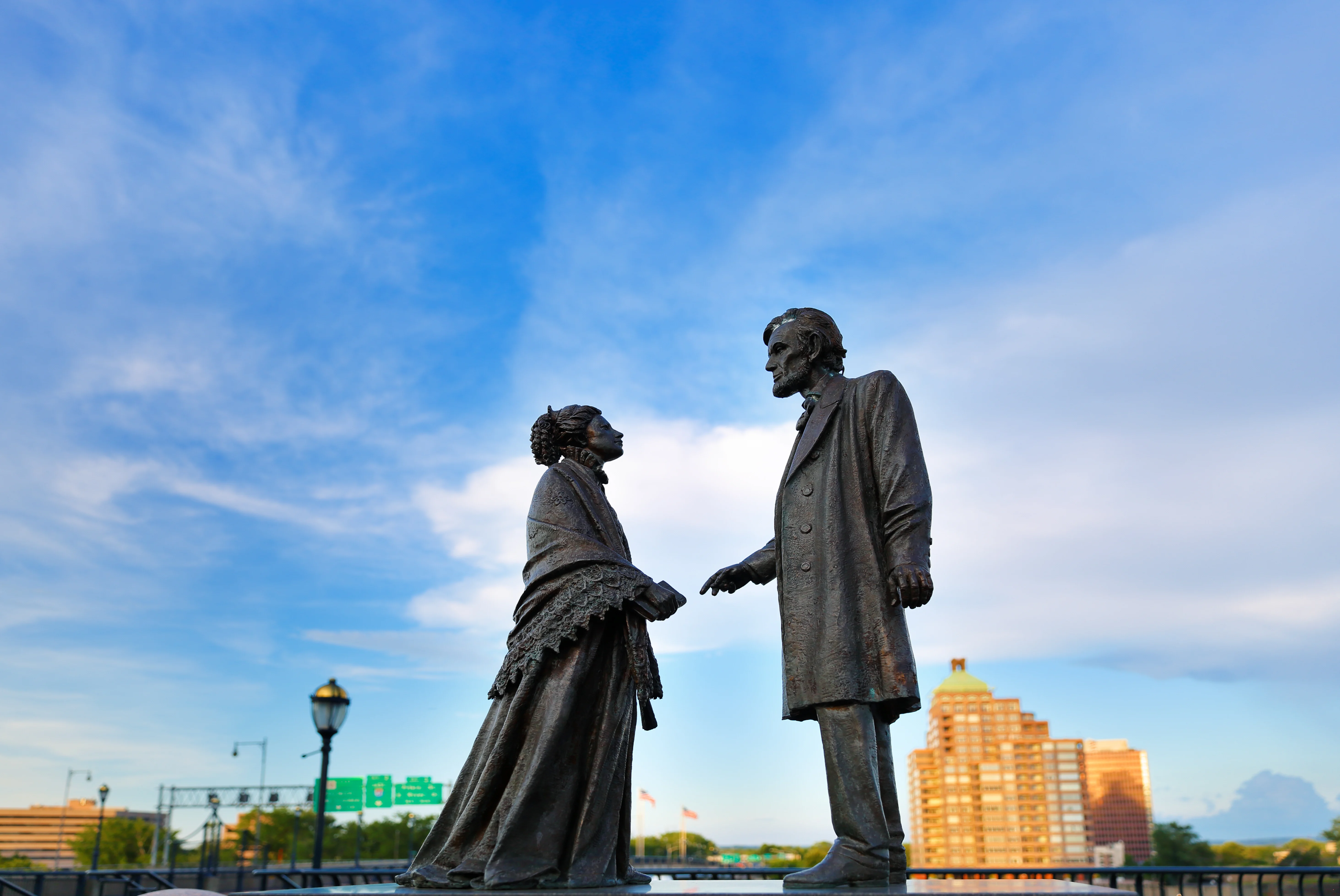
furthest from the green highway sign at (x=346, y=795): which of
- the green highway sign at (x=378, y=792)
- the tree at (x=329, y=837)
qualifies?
the tree at (x=329, y=837)

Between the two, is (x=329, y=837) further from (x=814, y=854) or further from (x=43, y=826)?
(x=43, y=826)

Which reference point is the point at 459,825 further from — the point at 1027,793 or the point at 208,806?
the point at 1027,793

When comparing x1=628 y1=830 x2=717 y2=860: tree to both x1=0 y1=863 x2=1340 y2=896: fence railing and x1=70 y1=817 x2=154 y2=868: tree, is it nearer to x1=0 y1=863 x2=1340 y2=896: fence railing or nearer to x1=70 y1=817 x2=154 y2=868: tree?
x1=70 y1=817 x2=154 y2=868: tree

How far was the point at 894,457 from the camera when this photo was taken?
16.2ft

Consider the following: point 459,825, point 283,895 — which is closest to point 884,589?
point 459,825

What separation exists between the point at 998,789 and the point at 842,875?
199273 mm

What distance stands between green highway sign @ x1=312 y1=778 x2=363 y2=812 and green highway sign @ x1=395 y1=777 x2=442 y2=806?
3328mm

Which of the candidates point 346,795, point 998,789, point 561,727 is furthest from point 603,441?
point 998,789

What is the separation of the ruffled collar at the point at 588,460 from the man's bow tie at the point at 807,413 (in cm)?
149

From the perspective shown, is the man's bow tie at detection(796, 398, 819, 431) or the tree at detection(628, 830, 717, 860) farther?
the tree at detection(628, 830, 717, 860)

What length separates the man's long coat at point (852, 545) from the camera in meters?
4.68

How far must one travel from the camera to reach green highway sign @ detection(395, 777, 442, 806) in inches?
1219

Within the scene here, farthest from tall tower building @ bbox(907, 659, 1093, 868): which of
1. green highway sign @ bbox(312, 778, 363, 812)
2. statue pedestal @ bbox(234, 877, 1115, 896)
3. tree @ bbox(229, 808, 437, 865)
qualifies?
statue pedestal @ bbox(234, 877, 1115, 896)

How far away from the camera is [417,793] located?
3184 centimetres
